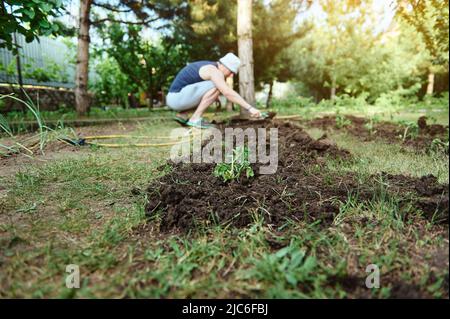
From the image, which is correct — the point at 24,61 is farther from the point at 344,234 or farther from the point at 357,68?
the point at 357,68

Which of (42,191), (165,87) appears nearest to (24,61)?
(165,87)

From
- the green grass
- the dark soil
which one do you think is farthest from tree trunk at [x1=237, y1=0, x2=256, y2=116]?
the green grass

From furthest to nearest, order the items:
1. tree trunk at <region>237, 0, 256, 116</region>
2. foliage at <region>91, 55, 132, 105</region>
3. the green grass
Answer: foliage at <region>91, 55, 132, 105</region>, tree trunk at <region>237, 0, 256, 116</region>, the green grass

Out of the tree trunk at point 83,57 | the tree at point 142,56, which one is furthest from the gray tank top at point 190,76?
the tree at point 142,56

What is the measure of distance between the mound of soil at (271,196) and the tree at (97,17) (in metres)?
5.10

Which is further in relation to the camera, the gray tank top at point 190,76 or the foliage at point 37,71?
the foliage at point 37,71

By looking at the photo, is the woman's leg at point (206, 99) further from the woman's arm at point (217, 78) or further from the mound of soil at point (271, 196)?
the mound of soil at point (271, 196)

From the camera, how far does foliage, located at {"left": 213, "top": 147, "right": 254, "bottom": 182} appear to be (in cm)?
180

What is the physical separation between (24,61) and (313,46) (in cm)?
1044

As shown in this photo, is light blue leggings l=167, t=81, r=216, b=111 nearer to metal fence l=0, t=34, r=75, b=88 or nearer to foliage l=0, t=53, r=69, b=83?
metal fence l=0, t=34, r=75, b=88

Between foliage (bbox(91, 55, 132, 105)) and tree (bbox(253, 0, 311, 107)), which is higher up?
tree (bbox(253, 0, 311, 107))

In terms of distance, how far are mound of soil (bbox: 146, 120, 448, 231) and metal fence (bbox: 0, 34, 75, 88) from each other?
5.55m

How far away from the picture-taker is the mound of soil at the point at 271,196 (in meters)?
1.41
